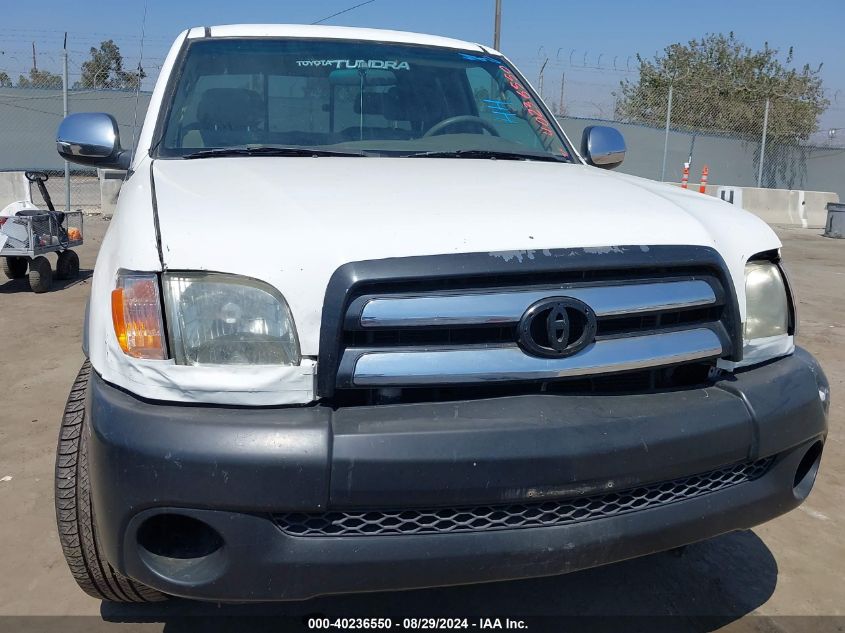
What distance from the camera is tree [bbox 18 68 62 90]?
21.2m

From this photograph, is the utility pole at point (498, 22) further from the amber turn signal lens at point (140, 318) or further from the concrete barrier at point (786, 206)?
the amber turn signal lens at point (140, 318)

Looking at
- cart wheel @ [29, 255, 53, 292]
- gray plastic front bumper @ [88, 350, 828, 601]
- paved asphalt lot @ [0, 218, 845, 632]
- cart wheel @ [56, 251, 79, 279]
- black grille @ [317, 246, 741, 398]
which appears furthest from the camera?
cart wheel @ [56, 251, 79, 279]

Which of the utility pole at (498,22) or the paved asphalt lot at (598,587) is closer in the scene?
the paved asphalt lot at (598,587)

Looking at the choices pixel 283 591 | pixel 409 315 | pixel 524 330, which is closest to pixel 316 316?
pixel 409 315

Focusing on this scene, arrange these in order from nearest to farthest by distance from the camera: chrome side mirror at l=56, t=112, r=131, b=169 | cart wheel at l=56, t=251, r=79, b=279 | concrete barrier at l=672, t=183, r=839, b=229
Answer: chrome side mirror at l=56, t=112, r=131, b=169 → cart wheel at l=56, t=251, r=79, b=279 → concrete barrier at l=672, t=183, r=839, b=229

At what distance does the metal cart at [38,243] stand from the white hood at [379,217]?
5354mm

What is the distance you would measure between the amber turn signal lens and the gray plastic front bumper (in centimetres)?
12

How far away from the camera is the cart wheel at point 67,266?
798 centimetres

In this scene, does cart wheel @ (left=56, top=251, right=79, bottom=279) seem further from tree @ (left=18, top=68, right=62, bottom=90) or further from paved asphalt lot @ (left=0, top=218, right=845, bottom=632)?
tree @ (left=18, top=68, right=62, bottom=90)

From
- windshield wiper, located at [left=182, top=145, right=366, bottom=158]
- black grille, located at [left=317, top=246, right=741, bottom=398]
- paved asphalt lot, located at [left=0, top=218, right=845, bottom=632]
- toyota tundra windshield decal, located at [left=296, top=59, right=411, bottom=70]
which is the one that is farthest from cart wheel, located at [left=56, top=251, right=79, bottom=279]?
black grille, located at [left=317, top=246, right=741, bottom=398]

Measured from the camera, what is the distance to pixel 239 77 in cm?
321

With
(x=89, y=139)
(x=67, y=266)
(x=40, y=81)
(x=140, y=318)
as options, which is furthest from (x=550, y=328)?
(x=40, y=81)

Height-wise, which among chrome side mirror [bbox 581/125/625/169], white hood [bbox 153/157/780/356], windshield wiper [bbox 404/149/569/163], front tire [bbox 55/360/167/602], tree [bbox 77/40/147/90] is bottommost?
front tire [bbox 55/360/167/602]

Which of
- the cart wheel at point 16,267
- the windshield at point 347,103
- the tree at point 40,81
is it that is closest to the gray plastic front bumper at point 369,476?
the windshield at point 347,103
